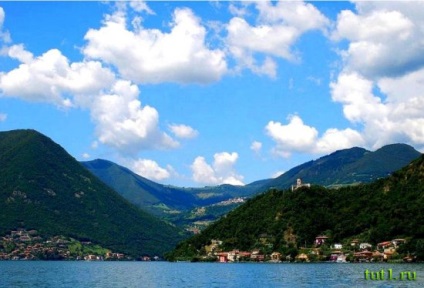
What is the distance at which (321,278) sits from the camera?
123 meters

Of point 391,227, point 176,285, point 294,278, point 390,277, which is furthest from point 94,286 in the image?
point 391,227

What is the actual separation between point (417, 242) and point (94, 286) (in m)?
102

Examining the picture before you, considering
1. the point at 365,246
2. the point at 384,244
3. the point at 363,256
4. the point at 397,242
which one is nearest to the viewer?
the point at 397,242

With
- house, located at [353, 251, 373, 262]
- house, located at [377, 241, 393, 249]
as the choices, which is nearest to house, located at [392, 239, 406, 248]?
house, located at [377, 241, 393, 249]

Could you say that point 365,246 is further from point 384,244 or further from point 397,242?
point 397,242

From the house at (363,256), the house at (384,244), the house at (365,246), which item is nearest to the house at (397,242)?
the house at (384,244)

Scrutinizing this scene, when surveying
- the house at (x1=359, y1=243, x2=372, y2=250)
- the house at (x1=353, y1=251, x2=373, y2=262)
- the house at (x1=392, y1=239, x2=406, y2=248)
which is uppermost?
the house at (x1=392, y1=239, x2=406, y2=248)

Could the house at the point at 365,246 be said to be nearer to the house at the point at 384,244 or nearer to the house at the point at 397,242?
the house at the point at 384,244

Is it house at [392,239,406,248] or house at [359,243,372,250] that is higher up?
house at [392,239,406,248]

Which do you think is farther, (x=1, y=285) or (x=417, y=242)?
(x=417, y=242)

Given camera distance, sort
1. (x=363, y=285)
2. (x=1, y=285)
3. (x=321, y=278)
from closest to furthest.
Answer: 1. (x=363, y=285)
2. (x=1, y=285)
3. (x=321, y=278)

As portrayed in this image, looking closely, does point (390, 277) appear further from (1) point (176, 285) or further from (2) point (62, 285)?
(2) point (62, 285)

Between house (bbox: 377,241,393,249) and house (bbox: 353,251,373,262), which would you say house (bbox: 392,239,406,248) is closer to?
house (bbox: 377,241,393,249)

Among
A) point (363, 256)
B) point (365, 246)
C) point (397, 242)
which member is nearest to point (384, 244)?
point (397, 242)
